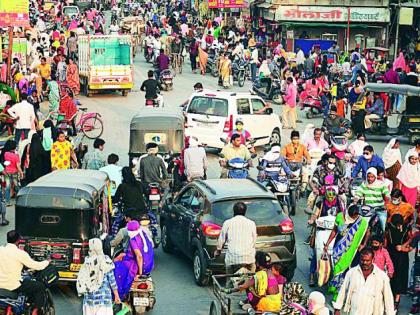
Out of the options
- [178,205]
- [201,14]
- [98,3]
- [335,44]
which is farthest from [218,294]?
[98,3]

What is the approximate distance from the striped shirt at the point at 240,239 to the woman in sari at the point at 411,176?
5.97 meters

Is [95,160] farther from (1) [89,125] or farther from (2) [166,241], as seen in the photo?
(1) [89,125]

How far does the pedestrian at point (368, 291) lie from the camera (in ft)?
34.4

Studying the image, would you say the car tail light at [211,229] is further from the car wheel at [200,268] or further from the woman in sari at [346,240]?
the woman in sari at [346,240]

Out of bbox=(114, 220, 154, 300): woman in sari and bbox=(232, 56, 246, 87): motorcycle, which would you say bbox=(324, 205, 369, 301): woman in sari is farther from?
bbox=(232, 56, 246, 87): motorcycle

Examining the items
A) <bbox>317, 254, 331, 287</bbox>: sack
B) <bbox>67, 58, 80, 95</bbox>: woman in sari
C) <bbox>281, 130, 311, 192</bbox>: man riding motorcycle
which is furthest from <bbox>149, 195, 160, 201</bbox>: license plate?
<bbox>67, 58, 80, 95</bbox>: woman in sari

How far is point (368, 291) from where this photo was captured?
1048 cm

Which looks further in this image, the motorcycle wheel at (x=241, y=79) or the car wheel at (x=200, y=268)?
the motorcycle wheel at (x=241, y=79)

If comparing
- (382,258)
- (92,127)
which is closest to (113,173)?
(382,258)

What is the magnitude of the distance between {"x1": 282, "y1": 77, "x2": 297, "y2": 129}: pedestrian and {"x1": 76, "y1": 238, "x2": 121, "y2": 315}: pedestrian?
18.0 metres

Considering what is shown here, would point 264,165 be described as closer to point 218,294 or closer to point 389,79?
point 218,294

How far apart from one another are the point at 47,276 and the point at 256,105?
13.7m

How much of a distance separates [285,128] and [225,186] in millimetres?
15102

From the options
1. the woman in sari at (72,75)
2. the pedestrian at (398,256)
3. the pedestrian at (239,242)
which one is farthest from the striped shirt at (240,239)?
the woman in sari at (72,75)
